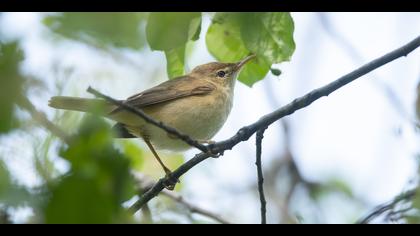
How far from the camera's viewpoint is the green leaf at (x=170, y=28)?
109 inches

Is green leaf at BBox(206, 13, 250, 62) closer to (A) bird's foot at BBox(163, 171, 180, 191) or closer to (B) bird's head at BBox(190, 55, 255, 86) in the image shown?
(A) bird's foot at BBox(163, 171, 180, 191)

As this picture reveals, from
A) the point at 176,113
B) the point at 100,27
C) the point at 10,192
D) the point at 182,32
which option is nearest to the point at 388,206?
the point at 182,32

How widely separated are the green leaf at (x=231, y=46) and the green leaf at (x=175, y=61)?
9.1 inches

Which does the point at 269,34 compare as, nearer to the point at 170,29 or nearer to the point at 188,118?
the point at 170,29

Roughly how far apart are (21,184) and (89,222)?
0.37 metres

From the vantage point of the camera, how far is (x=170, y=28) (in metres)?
2.80

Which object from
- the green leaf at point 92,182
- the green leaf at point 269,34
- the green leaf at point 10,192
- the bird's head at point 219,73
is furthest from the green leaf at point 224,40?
the bird's head at point 219,73

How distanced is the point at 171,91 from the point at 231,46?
2.04m

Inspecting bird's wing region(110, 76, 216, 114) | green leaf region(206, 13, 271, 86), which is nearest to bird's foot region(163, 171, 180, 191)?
green leaf region(206, 13, 271, 86)

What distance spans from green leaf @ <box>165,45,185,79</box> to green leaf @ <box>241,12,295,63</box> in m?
0.43

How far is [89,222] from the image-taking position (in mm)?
1325

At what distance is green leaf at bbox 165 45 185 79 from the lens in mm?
3213
